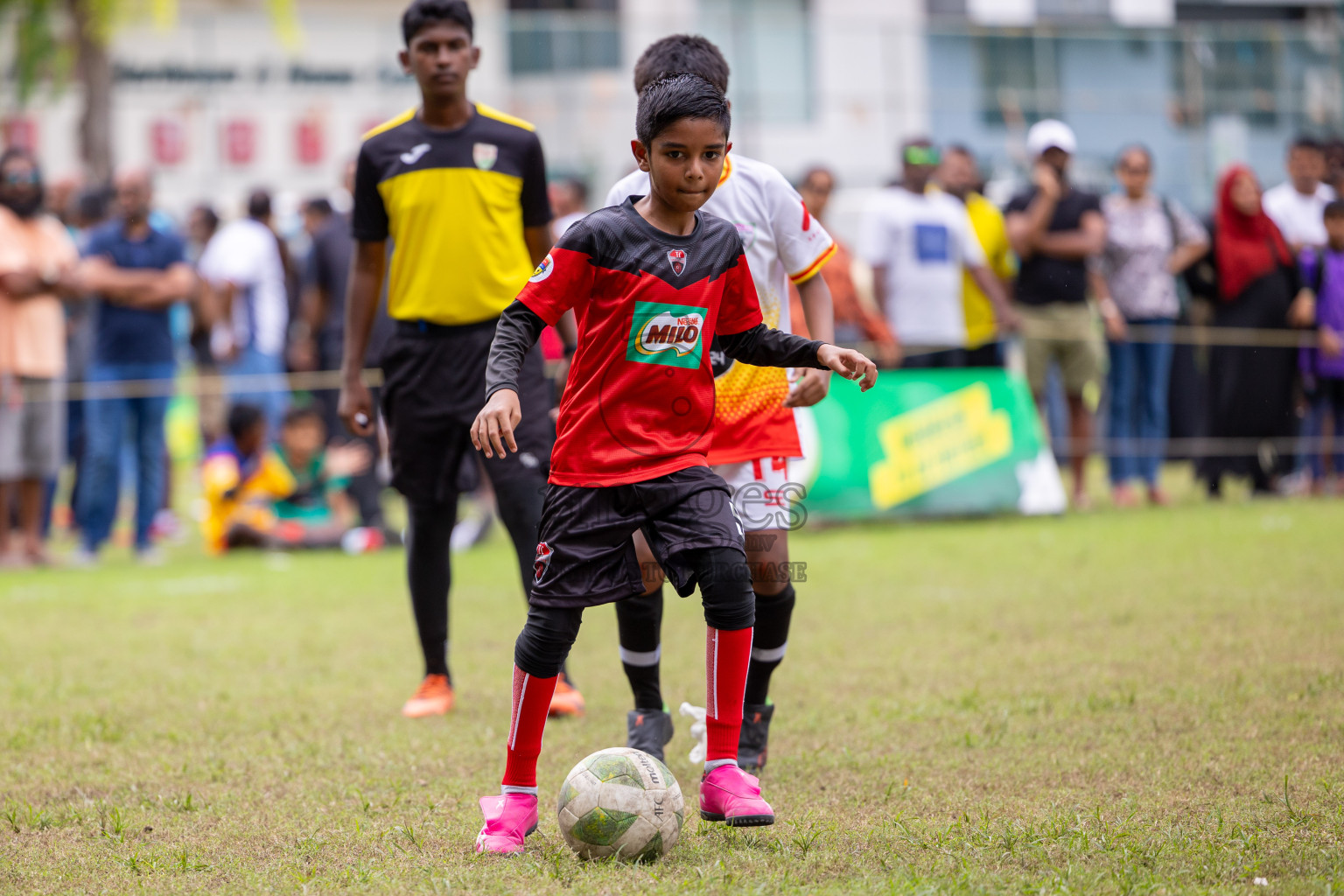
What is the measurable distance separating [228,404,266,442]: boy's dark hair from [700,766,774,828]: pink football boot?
817 cm

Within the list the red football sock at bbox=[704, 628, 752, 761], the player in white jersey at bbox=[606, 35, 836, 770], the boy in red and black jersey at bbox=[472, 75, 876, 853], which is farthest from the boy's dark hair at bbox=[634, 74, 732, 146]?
the red football sock at bbox=[704, 628, 752, 761]

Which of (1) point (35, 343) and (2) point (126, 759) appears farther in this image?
(1) point (35, 343)

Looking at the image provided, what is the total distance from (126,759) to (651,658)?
67.2 inches

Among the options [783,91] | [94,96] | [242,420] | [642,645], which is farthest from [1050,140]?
[94,96]

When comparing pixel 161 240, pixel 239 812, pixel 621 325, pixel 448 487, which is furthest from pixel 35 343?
pixel 621 325

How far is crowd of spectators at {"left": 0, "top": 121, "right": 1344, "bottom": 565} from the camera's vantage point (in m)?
10.5

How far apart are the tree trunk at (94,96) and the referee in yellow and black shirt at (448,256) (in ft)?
48.0

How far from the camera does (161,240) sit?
1087cm

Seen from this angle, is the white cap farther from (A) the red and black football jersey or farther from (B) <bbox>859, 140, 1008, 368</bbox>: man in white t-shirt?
(A) the red and black football jersey

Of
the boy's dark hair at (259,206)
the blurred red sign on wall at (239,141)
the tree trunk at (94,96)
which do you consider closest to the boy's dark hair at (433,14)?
the boy's dark hair at (259,206)

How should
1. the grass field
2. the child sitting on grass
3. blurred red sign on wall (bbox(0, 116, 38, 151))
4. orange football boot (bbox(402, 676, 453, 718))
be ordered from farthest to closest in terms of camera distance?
1. blurred red sign on wall (bbox(0, 116, 38, 151))
2. the child sitting on grass
3. orange football boot (bbox(402, 676, 453, 718))
4. the grass field

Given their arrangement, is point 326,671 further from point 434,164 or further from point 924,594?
point 924,594

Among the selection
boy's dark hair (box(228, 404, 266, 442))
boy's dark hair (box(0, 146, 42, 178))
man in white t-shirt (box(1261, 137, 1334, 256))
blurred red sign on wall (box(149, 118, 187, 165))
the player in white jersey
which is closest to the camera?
the player in white jersey

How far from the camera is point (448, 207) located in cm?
526
